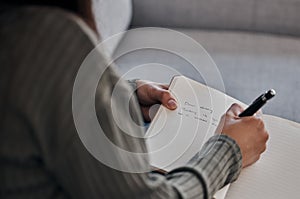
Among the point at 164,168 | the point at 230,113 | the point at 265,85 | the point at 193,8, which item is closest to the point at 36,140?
the point at 164,168

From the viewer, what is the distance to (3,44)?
52cm

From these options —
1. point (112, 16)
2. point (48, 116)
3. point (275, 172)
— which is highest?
point (112, 16)

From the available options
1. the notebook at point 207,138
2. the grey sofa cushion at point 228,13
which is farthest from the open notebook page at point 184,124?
the grey sofa cushion at point 228,13

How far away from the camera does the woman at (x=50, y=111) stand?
511 millimetres

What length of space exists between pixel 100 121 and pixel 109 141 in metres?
0.02

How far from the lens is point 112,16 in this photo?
1.28m

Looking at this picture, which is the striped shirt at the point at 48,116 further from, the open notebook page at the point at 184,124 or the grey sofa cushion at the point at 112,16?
the grey sofa cushion at the point at 112,16

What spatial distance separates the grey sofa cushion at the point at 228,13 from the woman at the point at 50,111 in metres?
0.87

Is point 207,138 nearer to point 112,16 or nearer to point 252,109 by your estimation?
point 252,109

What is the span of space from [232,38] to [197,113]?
519mm

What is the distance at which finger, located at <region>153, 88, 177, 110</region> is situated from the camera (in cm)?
92

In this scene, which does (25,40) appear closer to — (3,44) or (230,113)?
(3,44)

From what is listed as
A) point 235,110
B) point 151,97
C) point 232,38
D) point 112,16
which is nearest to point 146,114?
point 151,97

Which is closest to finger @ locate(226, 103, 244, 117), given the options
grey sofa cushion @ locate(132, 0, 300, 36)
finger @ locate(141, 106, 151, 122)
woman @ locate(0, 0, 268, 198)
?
finger @ locate(141, 106, 151, 122)
